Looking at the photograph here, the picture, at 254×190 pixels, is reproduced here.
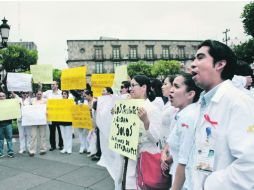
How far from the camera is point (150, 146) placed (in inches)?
139

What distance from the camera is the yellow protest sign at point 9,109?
7910 millimetres

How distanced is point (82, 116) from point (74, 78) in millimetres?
999

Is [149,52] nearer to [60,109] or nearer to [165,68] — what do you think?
[165,68]

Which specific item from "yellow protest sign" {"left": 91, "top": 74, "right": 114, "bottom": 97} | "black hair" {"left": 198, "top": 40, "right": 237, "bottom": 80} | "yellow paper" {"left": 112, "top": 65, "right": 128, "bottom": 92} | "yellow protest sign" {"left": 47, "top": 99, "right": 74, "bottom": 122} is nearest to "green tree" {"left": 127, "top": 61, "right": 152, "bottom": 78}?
"yellow protest sign" {"left": 47, "top": 99, "right": 74, "bottom": 122}

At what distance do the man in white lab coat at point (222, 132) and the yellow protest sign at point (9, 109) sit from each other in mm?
Result: 7027

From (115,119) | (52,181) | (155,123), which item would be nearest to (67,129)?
(52,181)

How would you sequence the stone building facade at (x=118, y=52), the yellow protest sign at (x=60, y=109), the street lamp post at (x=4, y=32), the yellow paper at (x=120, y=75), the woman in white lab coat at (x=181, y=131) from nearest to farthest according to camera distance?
the woman in white lab coat at (x=181, y=131), the yellow paper at (x=120, y=75), the yellow protest sign at (x=60, y=109), the street lamp post at (x=4, y=32), the stone building facade at (x=118, y=52)

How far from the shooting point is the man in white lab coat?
149cm

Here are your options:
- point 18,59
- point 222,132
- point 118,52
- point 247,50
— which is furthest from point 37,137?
point 118,52

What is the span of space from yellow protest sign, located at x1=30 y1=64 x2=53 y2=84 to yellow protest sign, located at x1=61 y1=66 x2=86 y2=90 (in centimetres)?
104

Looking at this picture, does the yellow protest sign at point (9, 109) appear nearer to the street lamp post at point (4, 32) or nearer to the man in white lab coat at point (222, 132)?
the street lamp post at point (4, 32)

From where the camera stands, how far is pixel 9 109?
7.98 meters

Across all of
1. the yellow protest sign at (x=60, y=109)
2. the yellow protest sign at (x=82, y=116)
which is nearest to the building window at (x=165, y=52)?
the yellow protest sign at (x=60, y=109)

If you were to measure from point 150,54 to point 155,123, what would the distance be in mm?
65021
